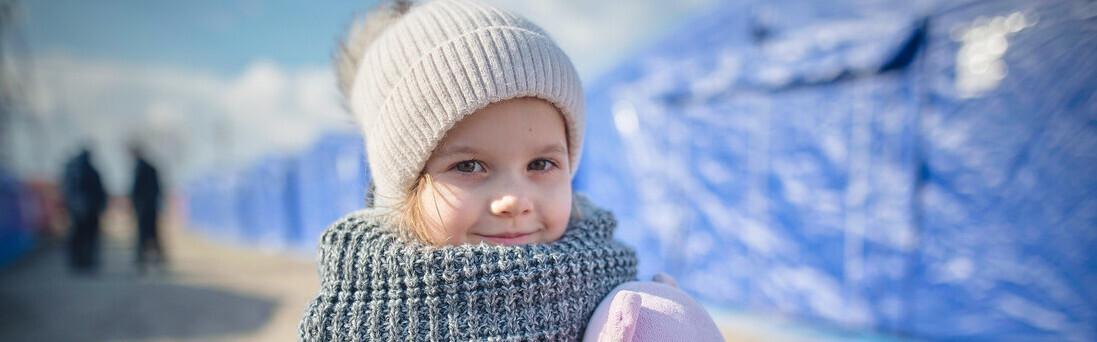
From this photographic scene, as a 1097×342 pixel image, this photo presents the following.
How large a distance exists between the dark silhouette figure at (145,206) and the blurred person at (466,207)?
6.58 metres

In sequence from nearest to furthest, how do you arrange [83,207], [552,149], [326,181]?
1. [552,149]
2. [83,207]
3. [326,181]

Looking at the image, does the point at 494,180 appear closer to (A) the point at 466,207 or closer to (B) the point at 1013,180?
(A) the point at 466,207

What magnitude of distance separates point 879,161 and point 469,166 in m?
2.62

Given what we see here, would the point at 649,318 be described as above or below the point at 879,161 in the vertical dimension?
below

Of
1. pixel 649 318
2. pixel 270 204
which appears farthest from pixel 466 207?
pixel 270 204

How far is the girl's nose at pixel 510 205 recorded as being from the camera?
2.61 ft

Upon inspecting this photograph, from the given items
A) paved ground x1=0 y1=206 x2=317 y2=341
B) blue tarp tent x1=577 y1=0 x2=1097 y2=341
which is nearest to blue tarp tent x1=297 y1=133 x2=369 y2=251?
paved ground x1=0 y1=206 x2=317 y2=341

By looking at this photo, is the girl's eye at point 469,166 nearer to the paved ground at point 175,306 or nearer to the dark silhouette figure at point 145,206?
the paved ground at point 175,306

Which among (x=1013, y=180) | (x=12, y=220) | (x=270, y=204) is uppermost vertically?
(x=270, y=204)

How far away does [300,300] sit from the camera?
453 cm

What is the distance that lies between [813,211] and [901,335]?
78cm

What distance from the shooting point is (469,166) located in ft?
2.78

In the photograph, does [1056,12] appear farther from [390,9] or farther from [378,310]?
[378,310]

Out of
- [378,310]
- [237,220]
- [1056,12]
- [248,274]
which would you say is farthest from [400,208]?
[237,220]
